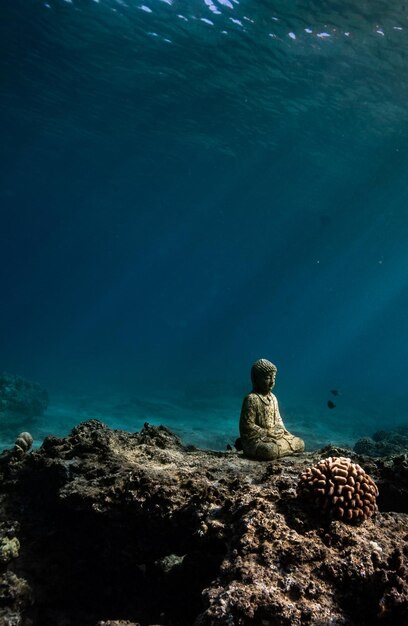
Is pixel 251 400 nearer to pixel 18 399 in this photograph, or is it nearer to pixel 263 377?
pixel 263 377

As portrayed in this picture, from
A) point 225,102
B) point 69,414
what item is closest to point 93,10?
point 225,102

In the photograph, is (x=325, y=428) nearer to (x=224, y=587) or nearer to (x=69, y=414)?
(x=69, y=414)

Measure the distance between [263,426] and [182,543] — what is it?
2.55 m

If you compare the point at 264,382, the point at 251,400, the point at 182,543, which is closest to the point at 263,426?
the point at 251,400

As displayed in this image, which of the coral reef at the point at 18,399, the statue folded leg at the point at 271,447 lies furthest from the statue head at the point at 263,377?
the coral reef at the point at 18,399

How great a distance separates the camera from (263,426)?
5941 millimetres

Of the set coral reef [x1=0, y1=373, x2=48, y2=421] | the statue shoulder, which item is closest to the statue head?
the statue shoulder

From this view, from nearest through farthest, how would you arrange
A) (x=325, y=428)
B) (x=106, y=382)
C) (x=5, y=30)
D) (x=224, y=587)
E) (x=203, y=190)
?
(x=224, y=587) < (x=5, y=30) < (x=325, y=428) < (x=106, y=382) < (x=203, y=190)

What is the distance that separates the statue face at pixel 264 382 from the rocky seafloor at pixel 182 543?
3.91 ft

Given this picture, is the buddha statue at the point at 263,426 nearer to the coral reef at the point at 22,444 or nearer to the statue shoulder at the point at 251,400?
the statue shoulder at the point at 251,400

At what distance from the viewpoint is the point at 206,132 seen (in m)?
30.8

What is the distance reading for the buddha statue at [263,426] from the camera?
17.9 ft

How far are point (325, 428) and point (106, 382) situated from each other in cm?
2492

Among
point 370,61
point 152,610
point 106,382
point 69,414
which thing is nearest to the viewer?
point 152,610
